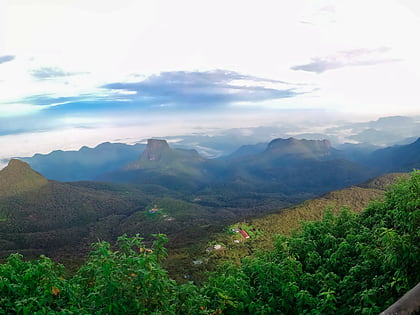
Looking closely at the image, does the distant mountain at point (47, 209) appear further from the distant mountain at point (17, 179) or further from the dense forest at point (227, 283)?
the dense forest at point (227, 283)

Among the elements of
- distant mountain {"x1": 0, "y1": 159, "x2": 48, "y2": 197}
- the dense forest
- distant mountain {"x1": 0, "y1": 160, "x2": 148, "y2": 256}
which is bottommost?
distant mountain {"x1": 0, "y1": 160, "x2": 148, "y2": 256}

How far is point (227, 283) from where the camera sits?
9.29 m

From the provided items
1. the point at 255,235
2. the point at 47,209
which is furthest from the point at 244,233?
the point at 47,209

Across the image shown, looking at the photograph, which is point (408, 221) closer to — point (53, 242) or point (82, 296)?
point (82, 296)

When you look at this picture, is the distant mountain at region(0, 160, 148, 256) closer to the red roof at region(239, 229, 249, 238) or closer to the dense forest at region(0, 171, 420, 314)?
the red roof at region(239, 229, 249, 238)

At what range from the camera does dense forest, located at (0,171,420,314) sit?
6766 mm

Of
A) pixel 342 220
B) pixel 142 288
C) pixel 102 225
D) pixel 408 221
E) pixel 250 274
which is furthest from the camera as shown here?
pixel 102 225

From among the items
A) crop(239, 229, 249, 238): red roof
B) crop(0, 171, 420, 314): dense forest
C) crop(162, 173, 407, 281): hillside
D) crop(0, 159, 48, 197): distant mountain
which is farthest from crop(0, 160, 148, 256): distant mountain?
crop(0, 171, 420, 314): dense forest

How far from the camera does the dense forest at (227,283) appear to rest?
6766 mm

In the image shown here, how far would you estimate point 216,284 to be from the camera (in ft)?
32.0

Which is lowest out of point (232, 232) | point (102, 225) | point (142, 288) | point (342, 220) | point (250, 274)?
point (102, 225)

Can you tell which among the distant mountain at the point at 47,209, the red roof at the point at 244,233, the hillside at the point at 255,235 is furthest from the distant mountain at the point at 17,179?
the red roof at the point at 244,233

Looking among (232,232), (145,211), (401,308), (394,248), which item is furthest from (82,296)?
(145,211)

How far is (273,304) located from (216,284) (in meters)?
1.98
